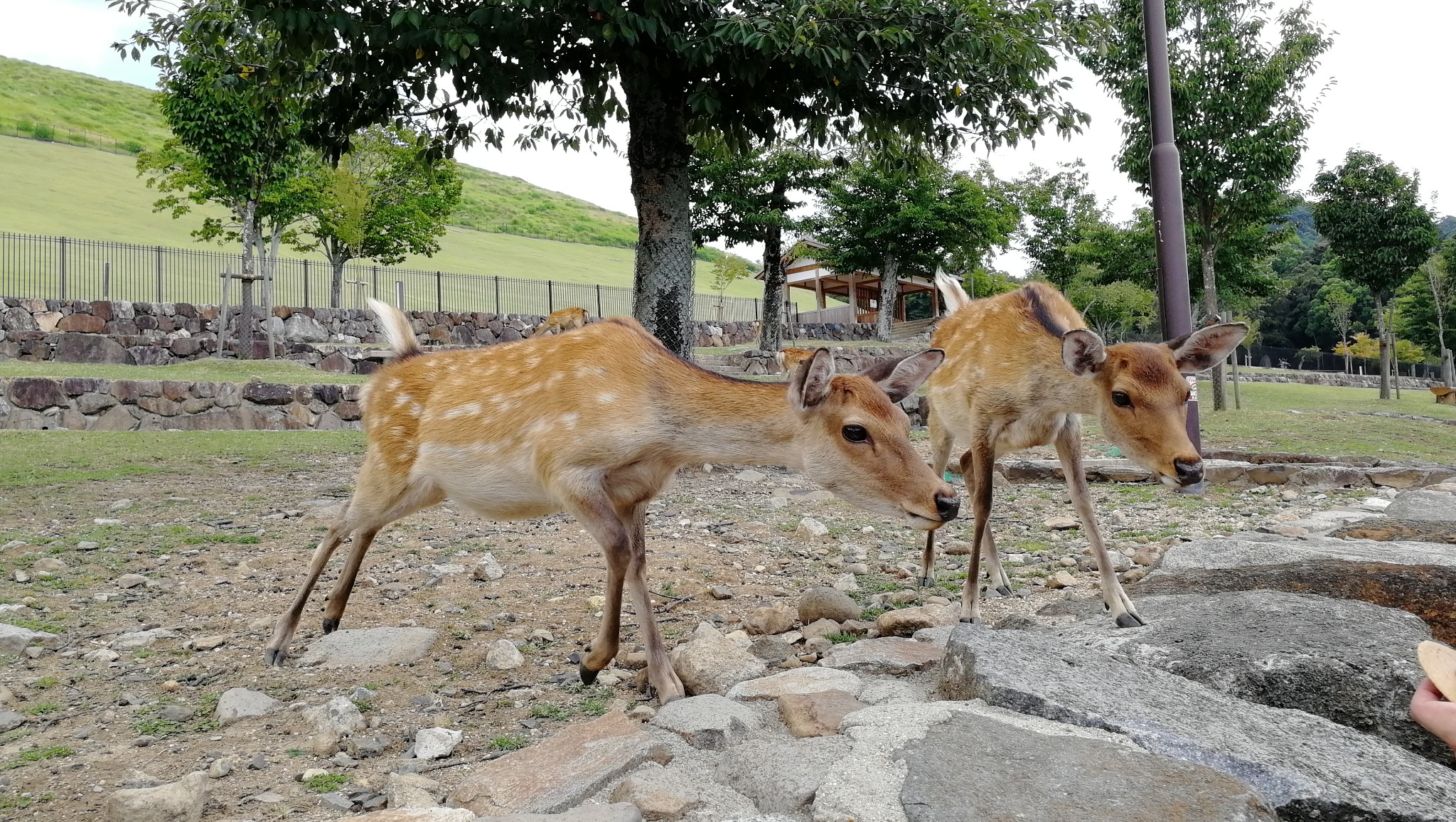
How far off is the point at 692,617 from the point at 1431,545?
11.1ft

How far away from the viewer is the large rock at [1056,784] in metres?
2.13

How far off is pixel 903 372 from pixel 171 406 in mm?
12918

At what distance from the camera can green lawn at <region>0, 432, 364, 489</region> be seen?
28.9ft

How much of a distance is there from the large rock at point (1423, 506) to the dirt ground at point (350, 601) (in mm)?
751

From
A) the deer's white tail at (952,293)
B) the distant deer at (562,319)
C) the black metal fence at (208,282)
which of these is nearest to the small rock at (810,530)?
the deer's white tail at (952,293)

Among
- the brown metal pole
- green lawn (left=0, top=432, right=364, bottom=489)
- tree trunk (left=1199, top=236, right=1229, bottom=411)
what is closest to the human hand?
the brown metal pole

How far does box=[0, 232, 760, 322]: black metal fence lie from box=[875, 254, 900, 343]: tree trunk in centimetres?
652

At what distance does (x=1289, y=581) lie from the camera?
12.7ft

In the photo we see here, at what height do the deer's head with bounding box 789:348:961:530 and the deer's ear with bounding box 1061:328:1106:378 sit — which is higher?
the deer's ear with bounding box 1061:328:1106:378

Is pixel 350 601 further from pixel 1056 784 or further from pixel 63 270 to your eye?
pixel 63 270

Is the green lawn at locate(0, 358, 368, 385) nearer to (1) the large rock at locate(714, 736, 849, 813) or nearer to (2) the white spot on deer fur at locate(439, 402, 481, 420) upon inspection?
(2) the white spot on deer fur at locate(439, 402, 481, 420)

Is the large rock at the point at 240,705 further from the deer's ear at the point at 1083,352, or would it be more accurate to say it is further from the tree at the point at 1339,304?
the tree at the point at 1339,304

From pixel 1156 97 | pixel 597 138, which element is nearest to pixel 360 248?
pixel 597 138

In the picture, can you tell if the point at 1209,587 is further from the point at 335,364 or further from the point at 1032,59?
the point at 335,364
